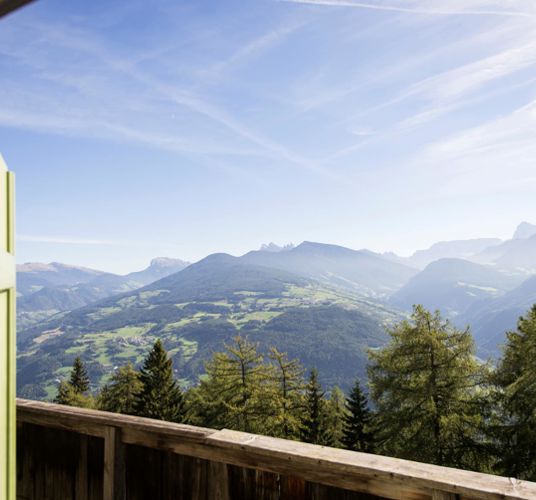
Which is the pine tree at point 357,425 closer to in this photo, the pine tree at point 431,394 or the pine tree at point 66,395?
the pine tree at point 431,394

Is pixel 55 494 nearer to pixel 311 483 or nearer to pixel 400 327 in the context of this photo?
pixel 311 483

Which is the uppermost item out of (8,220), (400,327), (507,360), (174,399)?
(8,220)

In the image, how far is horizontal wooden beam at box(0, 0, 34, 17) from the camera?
1.57 m

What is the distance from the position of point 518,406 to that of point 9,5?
25.7 m

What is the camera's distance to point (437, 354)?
23625 millimetres

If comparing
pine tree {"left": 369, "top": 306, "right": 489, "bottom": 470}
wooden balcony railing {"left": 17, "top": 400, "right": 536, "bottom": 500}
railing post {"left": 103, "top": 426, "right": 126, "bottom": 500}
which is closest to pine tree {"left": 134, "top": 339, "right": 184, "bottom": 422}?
pine tree {"left": 369, "top": 306, "right": 489, "bottom": 470}

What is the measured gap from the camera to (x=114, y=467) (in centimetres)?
258

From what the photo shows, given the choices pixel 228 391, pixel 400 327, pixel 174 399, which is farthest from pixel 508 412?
pixel 174 399

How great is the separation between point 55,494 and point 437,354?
77.7 ft

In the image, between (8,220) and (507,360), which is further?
(507,360)

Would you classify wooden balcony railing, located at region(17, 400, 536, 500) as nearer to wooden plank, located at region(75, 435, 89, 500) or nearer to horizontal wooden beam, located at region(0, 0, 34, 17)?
wooden plank, located at region(75, 435, 89, 500)

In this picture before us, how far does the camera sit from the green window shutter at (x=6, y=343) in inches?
58.7

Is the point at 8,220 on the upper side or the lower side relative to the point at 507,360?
upper

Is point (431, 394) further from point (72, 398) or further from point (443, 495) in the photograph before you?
point (72, 398)
